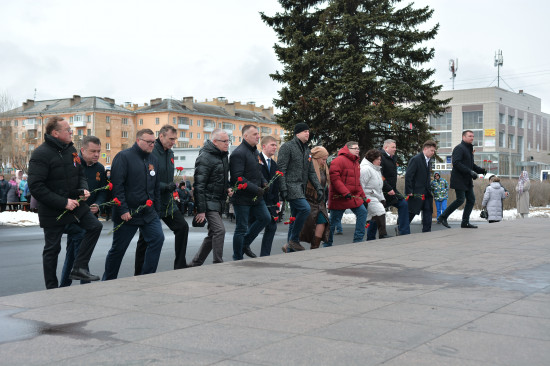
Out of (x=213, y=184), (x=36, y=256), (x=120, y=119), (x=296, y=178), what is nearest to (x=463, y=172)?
(x=296, y=178)

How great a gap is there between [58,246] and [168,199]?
158cm

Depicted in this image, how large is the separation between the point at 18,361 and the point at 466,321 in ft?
9.62

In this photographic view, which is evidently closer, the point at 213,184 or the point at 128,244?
the point at 128,244

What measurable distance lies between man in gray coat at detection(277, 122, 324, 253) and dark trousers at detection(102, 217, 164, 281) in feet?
8.82

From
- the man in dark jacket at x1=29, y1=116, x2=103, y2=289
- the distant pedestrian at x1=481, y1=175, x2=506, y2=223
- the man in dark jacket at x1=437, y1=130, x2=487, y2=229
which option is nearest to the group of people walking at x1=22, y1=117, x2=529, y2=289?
the man in dark jacket at x1=29, y1=116, x2=103, y2=289

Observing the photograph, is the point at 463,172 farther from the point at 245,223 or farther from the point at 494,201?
the point at 494,201

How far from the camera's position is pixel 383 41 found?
29.2 metres

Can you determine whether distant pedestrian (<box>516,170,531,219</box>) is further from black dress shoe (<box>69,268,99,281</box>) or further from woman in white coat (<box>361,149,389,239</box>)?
black dress shoe (<box>69,268,99,281</box>)

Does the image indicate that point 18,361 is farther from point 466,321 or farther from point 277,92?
point 277,92

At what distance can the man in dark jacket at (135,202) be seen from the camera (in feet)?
25.3

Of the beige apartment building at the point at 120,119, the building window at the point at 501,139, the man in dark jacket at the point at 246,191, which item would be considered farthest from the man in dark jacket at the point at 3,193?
the building window at the point at 501,139

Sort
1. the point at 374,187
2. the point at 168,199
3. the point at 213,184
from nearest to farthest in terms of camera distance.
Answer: the point at 168,199 → the point at 213,184 → the point at 374,187

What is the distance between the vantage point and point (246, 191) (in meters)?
9.27

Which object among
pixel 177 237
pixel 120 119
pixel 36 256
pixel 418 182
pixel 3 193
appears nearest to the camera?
pixel 177 237
